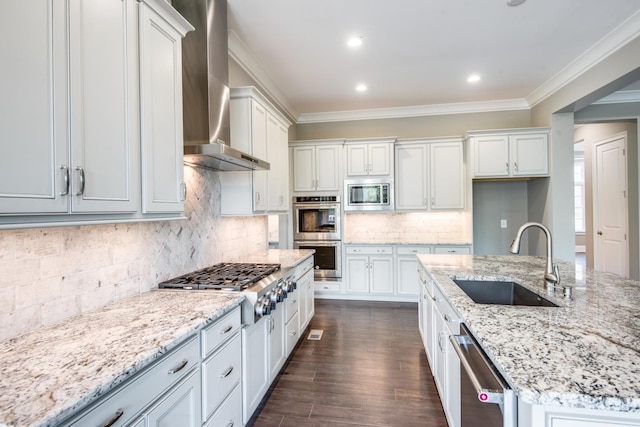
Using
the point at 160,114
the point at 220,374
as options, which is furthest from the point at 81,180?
the point at 220,374

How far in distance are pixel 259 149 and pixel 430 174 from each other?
2962mm

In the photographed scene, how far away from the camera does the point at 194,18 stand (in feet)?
7.66

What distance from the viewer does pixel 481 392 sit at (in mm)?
994

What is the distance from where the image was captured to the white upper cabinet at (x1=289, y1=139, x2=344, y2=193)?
16.3 feet

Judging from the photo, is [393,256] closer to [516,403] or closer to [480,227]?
[480,227]

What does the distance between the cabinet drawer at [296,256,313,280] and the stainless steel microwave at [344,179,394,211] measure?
157 centimetres

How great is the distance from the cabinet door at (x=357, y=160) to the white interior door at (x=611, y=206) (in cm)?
383

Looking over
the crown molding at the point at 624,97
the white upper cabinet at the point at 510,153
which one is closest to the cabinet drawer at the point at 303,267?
the white upper cabinet at the point at 510,153

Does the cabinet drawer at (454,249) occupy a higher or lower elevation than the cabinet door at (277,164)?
lower

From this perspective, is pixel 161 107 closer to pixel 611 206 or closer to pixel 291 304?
pixel 291 304

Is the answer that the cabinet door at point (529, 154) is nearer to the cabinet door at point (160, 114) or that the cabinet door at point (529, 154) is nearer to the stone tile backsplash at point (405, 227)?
the stone tile backsplash at point (405, 227)

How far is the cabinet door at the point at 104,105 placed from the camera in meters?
1.18

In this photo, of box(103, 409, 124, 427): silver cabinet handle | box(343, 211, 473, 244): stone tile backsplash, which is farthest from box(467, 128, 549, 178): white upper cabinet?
box(103, 409, 124, 427): silver cabinet handle

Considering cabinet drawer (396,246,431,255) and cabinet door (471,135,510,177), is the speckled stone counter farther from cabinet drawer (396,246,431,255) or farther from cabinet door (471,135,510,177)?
cabinet door (471,135,510,177)
